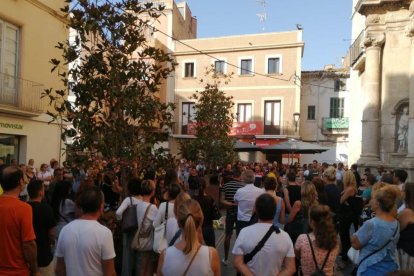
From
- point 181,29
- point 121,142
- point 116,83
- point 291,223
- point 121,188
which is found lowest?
point 291,223

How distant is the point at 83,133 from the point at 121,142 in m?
0.53

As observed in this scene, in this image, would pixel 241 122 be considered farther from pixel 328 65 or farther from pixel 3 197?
pixel 3 197

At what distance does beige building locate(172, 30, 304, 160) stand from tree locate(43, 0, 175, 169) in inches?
1038

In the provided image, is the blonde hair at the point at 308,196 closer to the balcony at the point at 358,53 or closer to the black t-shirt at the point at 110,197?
the black t-shirt at the point at 110,197

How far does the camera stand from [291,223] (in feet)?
21.2

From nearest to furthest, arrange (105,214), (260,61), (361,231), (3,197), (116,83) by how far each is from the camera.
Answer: (3,197)
(361,231)
(105,214)
(116,83)
(260,61)

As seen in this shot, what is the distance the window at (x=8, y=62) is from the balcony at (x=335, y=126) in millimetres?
25873

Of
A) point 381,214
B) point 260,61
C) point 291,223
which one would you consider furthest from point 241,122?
point 381,214

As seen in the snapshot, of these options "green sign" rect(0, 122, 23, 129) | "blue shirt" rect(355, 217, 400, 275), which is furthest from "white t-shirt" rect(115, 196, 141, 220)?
"green sign" rect(0, 122, 23, 129)

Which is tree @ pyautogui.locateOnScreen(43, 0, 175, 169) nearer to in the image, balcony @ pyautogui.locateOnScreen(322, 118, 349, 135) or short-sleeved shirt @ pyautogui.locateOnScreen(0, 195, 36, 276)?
short-sleeved shirt @ pyautogui.locateOnScreen(0, 195, 36, 276)

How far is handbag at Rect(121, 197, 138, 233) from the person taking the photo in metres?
5.45

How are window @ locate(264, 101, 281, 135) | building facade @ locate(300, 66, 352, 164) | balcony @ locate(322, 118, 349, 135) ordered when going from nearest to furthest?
window @ locate(264, 101, 281, 135) → balcony @ locate(322, 118, 349, 135) → building facade @ locate(300, 66, 352, 164)

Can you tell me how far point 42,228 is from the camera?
4.41 m

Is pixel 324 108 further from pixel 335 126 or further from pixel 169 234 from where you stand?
pixel 169 234
